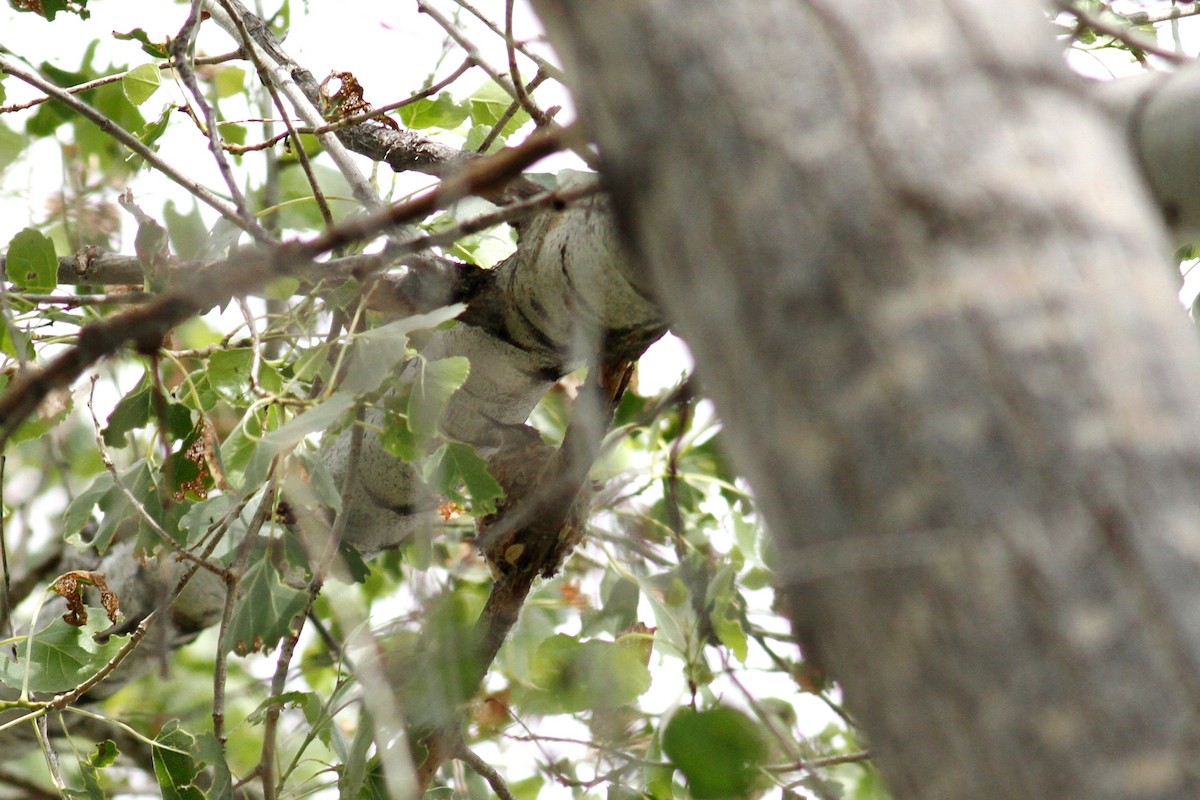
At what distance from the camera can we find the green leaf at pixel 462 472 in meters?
0.84

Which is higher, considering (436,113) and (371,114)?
(436,113)

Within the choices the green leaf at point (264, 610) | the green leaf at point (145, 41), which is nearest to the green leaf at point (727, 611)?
the green leaf at point (264, 610)

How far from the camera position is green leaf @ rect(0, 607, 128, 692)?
0.95m

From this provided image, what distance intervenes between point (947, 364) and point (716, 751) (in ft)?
0.91

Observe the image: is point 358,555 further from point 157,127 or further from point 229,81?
point 229,81

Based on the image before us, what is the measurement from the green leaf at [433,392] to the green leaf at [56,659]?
442 mm

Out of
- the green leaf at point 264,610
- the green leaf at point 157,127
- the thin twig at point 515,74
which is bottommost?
the green leaf at point 264,610

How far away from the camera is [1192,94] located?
38cm

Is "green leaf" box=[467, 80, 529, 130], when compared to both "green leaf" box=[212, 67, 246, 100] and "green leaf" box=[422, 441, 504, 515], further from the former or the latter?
"green leaf" box=[212, 67, 246, 100]

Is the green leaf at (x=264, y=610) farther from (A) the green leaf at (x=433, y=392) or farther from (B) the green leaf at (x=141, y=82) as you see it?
(B) the green leaf at (x=141, y=82)

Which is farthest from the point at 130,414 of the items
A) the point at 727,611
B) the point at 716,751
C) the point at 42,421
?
the point at 716,751

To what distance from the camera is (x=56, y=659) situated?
97cm

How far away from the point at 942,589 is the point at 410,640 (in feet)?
1.82

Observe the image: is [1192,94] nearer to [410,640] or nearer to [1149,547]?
[1149,547]
